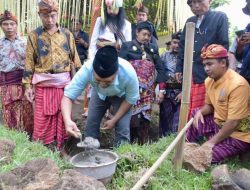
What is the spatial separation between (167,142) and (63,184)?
1.99 meters

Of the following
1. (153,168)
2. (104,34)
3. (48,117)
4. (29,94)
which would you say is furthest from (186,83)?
(29,94)

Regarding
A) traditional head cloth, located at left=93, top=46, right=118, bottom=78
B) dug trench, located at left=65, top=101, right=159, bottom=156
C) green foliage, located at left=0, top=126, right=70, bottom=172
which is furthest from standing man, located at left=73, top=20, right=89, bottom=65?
traditional head cloth, located at left=93, top=46, right=118, bottom=78

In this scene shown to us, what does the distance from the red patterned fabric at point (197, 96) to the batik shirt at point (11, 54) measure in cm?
228

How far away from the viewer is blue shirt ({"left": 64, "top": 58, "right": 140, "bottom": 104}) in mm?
3717

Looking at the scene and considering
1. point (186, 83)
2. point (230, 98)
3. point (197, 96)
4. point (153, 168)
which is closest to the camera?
point (153, 168)

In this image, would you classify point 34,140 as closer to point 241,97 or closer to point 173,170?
point 173,170

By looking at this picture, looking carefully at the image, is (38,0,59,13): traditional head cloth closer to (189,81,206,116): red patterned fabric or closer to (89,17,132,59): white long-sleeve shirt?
(89,17,132,59): white long-sleeve shirt

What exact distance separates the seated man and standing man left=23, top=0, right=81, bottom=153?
→ 1747mm

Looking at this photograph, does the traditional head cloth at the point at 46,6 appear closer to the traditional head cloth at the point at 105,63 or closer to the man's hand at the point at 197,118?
the traditional head cloth at the point at 105,63

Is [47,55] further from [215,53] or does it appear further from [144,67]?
[215,53]

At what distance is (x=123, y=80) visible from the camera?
382 cm

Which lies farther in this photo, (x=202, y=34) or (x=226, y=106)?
(x=202, y=34)

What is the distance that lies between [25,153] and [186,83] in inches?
69.4

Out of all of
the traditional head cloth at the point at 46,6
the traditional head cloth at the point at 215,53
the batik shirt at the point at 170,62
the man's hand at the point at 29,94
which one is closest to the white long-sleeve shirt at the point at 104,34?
the batik shirt at the point at 170,62
